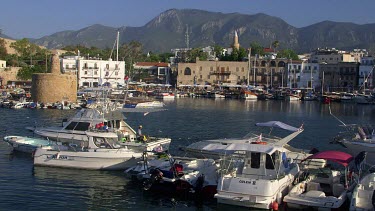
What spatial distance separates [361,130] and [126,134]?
15.2 metres

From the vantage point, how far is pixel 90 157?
1054 inches

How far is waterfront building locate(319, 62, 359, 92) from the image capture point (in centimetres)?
12419

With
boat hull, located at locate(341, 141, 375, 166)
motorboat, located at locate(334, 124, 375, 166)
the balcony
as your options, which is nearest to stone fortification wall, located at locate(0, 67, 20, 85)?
the balcony

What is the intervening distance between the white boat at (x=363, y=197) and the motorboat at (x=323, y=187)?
1.99 feet

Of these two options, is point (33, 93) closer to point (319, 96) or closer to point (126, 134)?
point (126, 134)

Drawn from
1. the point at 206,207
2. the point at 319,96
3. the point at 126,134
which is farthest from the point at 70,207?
the point at 319,96

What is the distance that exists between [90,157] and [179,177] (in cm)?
602

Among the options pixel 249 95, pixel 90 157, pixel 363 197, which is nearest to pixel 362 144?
pixel 363 197

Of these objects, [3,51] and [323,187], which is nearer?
[323,187]

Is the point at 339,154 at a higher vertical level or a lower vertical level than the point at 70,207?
higher

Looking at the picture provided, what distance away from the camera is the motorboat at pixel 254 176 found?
20.4 metres

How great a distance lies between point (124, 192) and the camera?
23.3 meters

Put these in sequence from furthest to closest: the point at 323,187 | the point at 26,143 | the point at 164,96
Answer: the point at 164,96, the point at 26,143, the point at 323,187

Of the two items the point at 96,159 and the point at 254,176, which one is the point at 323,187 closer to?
the point at 254,176
